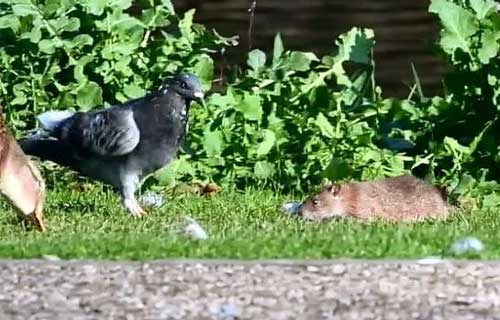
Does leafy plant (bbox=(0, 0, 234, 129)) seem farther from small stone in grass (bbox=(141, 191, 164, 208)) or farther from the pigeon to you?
the pigeon

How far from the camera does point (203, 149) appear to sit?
36.1 ft

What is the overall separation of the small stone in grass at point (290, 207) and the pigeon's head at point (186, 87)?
0.79 metres

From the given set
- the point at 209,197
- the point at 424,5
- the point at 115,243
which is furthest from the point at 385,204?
the point at 424,5

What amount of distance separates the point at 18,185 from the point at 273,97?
267 centimetres

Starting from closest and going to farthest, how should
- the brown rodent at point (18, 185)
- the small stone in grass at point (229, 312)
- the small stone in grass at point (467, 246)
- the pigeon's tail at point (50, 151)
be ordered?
the small stone in grass at point (229, 312) < the small stone in grass at point (467, 246) < the brown rodent at point (18, 185) < the pigeon's tail at point (50, 151)

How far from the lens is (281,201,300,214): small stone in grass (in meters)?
9.65

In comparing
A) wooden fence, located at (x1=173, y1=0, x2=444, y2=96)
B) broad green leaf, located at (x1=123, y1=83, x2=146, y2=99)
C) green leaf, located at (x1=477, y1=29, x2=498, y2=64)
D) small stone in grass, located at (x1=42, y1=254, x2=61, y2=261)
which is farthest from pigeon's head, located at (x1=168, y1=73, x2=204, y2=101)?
wooden fence, located at (x1=173, y1=0, x2=444, y2=96)

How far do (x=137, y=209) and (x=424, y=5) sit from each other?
12565 mm

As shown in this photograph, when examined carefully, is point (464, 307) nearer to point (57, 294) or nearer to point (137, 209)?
point (57, 294)

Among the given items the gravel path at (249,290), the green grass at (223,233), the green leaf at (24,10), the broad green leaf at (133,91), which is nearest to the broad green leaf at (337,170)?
the green grass at (223,233)

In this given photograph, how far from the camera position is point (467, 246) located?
7438 mm

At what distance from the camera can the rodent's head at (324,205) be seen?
9555 mm

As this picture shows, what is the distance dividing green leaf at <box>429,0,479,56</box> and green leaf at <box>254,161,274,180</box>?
4.37ft

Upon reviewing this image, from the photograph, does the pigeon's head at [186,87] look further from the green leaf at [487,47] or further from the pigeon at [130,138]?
the green leaf at [487,47]
